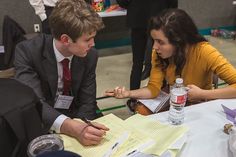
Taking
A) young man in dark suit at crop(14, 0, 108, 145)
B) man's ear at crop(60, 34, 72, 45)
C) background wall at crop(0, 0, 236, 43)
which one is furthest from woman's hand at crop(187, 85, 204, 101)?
background wall at crop(0, 0, 236, 43)

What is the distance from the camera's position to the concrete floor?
286 cm

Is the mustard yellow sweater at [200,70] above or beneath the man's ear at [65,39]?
beneath

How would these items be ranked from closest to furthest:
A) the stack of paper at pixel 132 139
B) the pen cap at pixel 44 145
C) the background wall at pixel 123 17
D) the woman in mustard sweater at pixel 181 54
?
the pen cap at pixel 44 145 → the stack of paper at pixel 132 139 → the woman in mustard sweater at pixel 181 54 → the background wall at pixel 123 17

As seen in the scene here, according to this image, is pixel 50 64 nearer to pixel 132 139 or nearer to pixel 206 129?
pixel 132 139

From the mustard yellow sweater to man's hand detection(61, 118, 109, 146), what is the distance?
0.64 meters

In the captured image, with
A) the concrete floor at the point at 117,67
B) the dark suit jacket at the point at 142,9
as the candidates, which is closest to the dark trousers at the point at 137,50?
the dark suit jacket at the point at 142,9

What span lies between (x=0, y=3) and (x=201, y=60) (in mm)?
2792

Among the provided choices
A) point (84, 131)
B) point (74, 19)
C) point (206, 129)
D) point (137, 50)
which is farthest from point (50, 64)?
point (137, 50)

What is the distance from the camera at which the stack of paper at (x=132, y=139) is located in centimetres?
107

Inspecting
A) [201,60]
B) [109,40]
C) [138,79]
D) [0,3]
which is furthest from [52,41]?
[109,40]

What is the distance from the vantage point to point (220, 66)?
5.28 ft

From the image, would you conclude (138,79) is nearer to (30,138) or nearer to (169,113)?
(169,113)

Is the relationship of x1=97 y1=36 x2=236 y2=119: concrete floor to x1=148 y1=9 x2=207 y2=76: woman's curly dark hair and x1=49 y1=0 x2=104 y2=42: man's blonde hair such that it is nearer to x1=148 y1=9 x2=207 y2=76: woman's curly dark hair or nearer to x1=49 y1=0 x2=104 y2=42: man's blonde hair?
x1=148 y1=9 x2=207 y2=76: woman's curly dark hair

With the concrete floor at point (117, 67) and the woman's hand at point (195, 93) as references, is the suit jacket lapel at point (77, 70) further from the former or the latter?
the concrete floor at point (117, 67)
